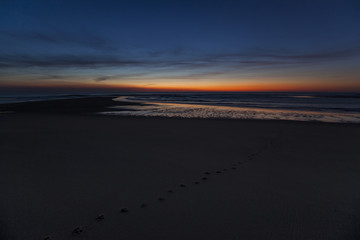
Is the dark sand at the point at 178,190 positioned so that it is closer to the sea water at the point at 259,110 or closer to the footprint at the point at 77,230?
the footprint at the point at 77,230

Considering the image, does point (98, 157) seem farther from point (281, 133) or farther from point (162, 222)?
point (281, 133)

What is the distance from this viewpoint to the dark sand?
2.61 m

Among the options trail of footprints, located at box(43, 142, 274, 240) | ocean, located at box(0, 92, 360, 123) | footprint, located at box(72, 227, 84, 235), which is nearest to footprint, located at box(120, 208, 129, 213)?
trail of footprints, located at box(43, 142, 274, 240)

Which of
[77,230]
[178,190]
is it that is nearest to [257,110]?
[178,190]

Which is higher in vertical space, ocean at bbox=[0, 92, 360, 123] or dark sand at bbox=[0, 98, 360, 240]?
ocean at bbox=[0, 92, 360, 123]

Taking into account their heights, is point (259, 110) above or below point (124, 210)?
above

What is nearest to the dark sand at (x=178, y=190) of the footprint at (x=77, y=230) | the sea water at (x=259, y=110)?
the footprint at (x=77, y=230)

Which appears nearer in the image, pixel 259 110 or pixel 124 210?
pixel 124 210

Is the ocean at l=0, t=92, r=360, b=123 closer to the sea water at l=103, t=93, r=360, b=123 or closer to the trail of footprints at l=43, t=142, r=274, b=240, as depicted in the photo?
the sea water at l=103, t=93, r=360, b=123

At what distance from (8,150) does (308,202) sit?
7605 millimetres

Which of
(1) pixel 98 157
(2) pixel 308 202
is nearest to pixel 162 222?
(2) pixel 308 202

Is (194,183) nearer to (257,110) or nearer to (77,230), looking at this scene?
(77,230)

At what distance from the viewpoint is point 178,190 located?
3.62 metres

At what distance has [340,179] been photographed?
4.07 meters
